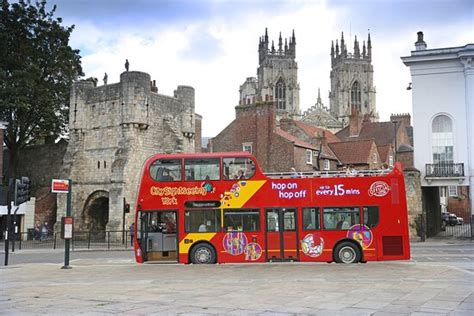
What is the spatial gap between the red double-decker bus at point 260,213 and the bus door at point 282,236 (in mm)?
34

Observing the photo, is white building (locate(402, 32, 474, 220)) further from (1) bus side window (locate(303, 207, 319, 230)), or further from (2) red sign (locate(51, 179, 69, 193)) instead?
(2) red sign (locate(51, 179, 69, 193))

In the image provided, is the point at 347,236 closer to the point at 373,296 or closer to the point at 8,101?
the point at 373,296

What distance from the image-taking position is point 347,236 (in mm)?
17938

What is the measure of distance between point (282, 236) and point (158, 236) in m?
4.34

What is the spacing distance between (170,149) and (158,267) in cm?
2179

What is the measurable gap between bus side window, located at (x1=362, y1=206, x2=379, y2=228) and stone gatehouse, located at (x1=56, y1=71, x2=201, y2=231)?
21329 mm

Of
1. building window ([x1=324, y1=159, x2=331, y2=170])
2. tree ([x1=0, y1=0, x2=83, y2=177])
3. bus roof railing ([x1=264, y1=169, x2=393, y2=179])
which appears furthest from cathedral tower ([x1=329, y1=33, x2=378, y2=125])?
bus roof railing ([x1=264, y1=169, x2=393, y2=179])

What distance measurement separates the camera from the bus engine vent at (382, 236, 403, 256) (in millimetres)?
17625

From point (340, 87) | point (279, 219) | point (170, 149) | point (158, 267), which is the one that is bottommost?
point (158, 267)

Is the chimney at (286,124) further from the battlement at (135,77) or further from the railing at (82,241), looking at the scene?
the railing at (82,241)

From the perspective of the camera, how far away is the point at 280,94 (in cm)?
11812

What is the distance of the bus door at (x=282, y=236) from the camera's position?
1800 centimetres

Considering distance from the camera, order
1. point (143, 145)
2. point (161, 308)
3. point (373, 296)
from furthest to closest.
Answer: point (143, 145) < point (373, 296) < point (161, 308)

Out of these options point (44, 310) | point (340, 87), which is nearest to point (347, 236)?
point (44, 310)
